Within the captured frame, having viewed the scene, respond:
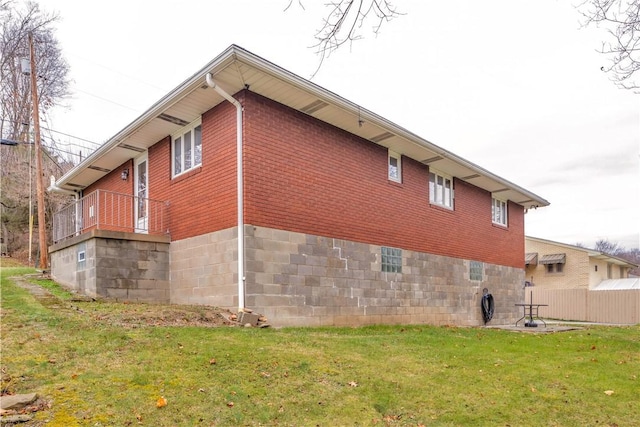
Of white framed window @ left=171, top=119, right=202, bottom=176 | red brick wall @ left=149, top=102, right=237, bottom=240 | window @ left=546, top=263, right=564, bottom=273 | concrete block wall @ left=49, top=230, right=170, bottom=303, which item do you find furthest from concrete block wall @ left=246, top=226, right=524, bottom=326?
window @ left=546, top=263, right=564, bottom=273

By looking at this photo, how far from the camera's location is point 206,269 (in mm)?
9773

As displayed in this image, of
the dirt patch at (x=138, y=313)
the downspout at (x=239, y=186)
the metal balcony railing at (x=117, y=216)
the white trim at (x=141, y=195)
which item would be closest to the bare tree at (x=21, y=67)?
the metal balcony railing at (x=117, y=216)

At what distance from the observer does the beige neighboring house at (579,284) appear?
2248 centimetres

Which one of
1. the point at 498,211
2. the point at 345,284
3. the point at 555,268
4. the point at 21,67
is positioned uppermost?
the point at 21,67

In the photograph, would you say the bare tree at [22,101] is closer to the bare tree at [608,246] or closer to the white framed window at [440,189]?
the white framed window at [440,189]

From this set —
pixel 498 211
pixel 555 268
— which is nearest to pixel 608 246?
pixel 555 268

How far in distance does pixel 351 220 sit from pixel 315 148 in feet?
6.64

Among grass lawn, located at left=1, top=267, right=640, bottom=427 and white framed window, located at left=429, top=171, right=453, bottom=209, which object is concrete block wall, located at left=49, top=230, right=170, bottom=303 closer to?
grass lawn, located at left=1, top=267, right=640, bottom=427

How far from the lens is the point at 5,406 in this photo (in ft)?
12.9

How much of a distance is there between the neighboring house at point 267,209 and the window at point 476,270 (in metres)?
2.01

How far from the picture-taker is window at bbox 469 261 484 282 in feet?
53.3

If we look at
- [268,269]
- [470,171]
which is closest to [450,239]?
[470,171]

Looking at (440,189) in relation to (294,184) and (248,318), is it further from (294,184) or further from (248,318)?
(248,318)

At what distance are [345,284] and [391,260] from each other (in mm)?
2094
